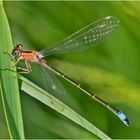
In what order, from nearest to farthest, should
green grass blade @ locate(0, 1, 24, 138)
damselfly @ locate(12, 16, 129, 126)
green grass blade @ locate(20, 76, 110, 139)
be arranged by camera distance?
green grass blade @ locate(0, 1, 24, 138)
green grass blade @ locate(20, 76, 110, 139)
damselfly @ locate(12, 16, 129, 126)

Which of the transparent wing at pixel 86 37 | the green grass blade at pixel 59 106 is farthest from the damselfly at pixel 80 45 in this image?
the green grass blade at pixel 59 106

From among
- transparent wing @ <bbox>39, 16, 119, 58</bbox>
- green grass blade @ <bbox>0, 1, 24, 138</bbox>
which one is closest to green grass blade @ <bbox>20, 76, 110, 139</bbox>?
green grass blade @ <bbox>0, 1, 24, 138</bbox>

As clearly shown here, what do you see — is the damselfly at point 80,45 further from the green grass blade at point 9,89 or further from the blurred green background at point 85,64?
the green grass blade at point 9,89

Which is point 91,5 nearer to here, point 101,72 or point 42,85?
point 101,72

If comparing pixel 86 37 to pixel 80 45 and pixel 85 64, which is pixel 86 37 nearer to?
pixel 80 45

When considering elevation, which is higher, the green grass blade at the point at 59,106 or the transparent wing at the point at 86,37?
the transparent wing at the point at 86,37

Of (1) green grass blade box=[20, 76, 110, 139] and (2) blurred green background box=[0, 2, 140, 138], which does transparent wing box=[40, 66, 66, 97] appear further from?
(1) green grass blade box=[20, 76, 110, 139]

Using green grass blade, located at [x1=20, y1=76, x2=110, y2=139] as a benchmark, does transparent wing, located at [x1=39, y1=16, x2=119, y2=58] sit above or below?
above
